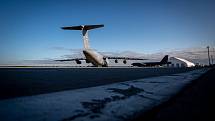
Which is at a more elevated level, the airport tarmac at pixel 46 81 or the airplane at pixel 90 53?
the airplane at pixel 90 53

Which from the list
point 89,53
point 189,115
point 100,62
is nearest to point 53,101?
point 189,115

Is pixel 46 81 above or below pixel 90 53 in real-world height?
below

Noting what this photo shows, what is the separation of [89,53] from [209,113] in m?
39.9

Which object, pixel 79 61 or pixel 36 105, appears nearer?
pixel 36 105

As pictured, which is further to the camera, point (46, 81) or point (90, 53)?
point (90, 53)

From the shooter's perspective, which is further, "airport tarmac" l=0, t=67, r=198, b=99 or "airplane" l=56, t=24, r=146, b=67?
"airplane" l=56, t=24, r=146, b=67

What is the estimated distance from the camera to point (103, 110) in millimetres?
3117

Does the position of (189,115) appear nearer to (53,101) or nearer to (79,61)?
(53,101)

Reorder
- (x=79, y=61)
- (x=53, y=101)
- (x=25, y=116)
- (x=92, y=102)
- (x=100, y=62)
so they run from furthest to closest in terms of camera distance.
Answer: (x=79, y=61) → (x=100, y=62) → (x=92, y=102) → (x=53, y=101) → (x=25, y=116)

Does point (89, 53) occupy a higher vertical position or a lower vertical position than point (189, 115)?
higher

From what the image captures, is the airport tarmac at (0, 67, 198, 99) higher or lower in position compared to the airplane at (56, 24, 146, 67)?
lower

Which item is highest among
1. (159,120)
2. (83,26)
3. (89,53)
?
(83,26)

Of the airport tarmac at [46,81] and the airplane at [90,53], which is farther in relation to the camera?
the airplane at [90,53]

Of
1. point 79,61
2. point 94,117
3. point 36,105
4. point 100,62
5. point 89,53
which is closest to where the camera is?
point 94,117
